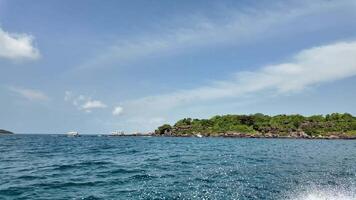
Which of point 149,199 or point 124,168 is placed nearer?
point 149,199

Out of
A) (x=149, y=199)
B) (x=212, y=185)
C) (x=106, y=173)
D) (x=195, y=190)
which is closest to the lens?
(x=149, y=199)

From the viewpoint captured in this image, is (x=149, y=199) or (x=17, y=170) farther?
(x=17, y=170)

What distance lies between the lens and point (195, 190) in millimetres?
26812

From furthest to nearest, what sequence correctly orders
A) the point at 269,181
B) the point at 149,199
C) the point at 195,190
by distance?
the point at 269,181, the point at 195,190, the point at 149,199

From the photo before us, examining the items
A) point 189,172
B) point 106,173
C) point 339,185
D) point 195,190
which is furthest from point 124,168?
point 339,185

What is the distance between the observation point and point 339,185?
30.7m

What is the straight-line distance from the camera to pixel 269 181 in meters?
31.3

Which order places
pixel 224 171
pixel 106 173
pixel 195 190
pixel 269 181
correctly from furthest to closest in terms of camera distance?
pixel 224 171 < pixel 106 173 < pixel 269 181 < pixel 195 190

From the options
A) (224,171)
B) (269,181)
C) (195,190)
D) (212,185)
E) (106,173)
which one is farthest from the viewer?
(224,171)

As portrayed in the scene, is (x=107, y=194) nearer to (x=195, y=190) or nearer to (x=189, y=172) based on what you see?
(x=195, y=190)

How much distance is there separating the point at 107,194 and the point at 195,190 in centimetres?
669

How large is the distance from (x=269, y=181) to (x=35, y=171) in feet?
75.7

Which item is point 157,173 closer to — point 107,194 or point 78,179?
point 78,179

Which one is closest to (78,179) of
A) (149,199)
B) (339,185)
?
(149,199)
